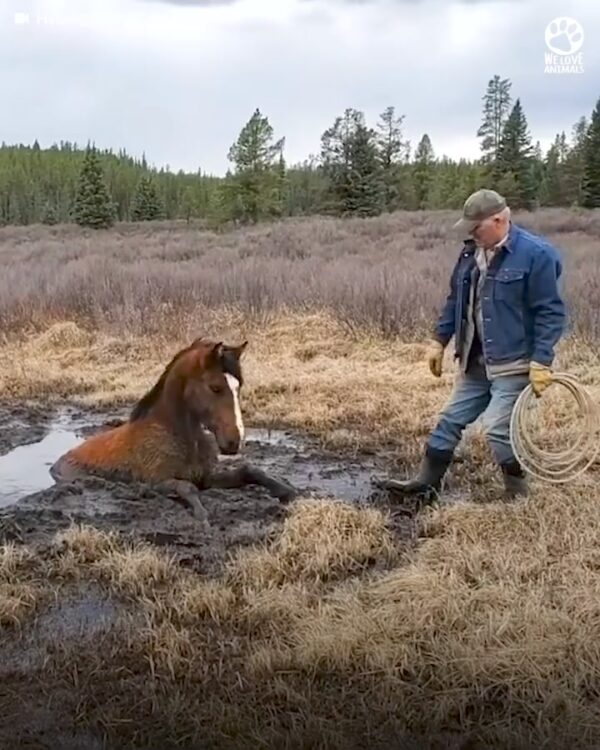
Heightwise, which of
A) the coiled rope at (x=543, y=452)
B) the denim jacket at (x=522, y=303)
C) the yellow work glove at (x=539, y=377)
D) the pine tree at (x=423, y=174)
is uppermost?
the pine tree at (x=423, y=174)

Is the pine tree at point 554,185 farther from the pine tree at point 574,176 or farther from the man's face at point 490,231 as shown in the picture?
the man's face at point 490,231

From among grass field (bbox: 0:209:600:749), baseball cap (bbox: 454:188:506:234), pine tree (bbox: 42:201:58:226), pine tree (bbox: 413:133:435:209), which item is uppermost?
pine tree (bbox: 413:133:435:209)

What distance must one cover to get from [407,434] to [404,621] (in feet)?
10.9

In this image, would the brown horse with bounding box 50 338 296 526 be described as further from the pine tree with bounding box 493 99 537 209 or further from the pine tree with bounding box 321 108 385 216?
the pine tree with bounding box 321 108 385 216

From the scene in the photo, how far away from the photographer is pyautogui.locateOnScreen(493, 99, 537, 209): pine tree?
26.0 feet

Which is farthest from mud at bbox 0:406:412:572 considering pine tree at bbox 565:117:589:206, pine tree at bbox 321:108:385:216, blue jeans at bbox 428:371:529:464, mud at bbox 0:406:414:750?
pine tree at bbox 565:117:589:206

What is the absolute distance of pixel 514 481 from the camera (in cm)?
441

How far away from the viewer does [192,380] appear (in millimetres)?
4520

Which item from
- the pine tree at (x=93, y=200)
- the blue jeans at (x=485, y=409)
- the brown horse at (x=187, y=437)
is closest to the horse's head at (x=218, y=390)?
the brown horse at (x=187, y=437)

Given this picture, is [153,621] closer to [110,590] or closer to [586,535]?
[110,590]

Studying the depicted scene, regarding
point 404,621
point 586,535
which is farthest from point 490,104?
point 404,621

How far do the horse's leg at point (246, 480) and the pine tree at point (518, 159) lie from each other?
11.8 ft

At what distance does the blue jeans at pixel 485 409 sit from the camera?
4.18 m

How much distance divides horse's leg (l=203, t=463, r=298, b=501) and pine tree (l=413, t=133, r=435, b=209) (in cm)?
653
